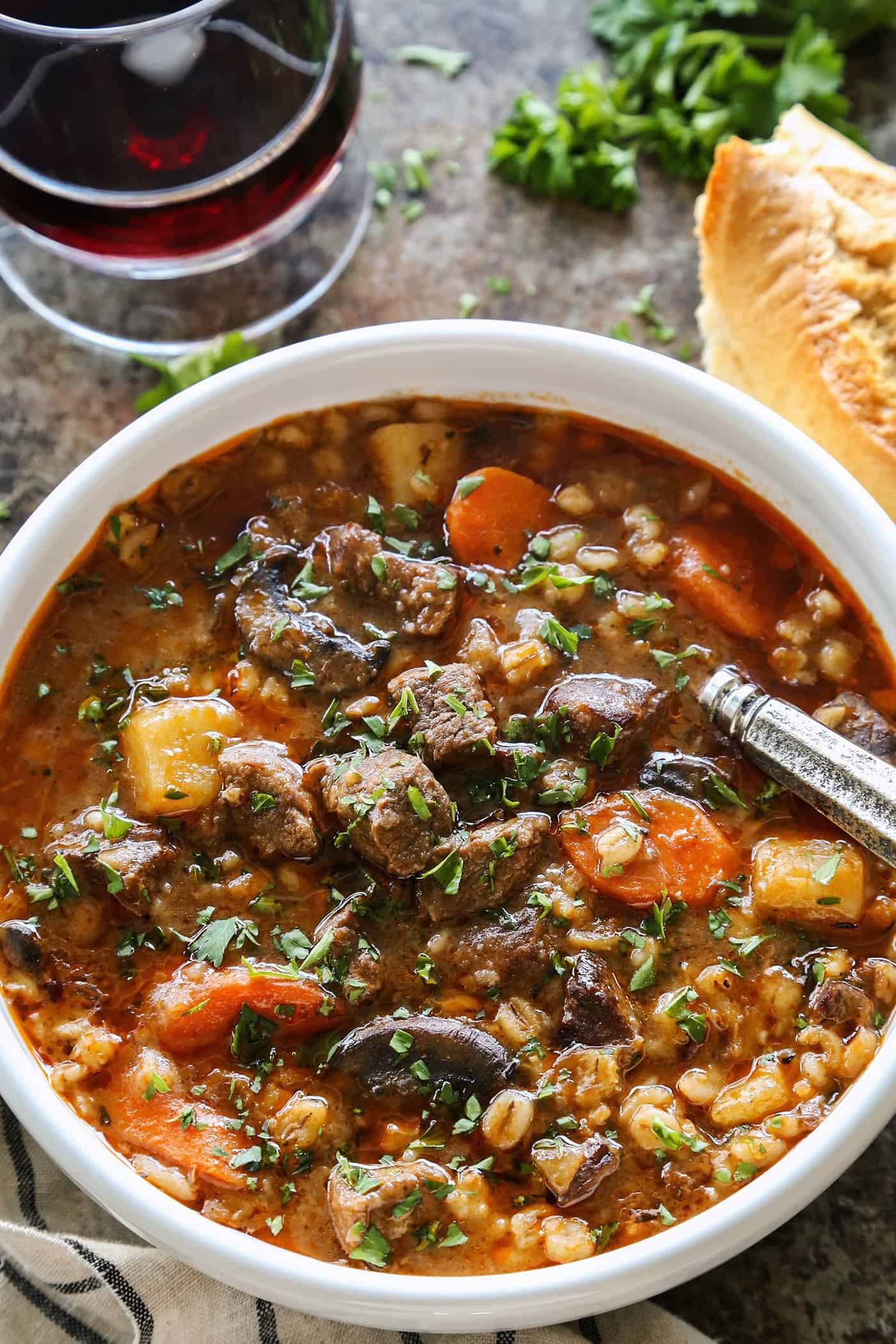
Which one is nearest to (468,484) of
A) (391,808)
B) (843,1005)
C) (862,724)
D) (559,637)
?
(559,637)

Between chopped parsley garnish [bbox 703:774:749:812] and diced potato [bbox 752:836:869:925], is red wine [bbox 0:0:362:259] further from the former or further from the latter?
diced potato [bbox 752:836:869:925]

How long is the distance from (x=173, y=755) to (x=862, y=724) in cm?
154

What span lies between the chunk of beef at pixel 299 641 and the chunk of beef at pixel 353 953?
515 mm

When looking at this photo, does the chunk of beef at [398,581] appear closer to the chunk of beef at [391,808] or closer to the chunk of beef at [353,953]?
the chunk of beef at [391,808]

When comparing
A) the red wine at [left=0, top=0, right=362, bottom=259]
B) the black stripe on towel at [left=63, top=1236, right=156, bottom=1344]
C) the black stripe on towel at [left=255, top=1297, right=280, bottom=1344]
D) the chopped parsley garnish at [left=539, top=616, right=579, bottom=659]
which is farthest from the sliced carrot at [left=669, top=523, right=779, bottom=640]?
the black stripe on towel at [left=63, top=1236, right=156, bottom=1344]

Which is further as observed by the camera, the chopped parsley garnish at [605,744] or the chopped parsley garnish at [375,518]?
the chopped parsley garnish at [375,518]

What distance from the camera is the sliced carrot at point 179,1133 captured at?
9.55ft

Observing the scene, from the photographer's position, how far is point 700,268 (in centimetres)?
400

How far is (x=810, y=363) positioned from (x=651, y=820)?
4.27 ft

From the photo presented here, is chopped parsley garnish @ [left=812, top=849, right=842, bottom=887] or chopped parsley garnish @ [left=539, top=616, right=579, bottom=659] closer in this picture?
chopped parsley garnish @ [left=812, top=849, right=842, bottom=887]

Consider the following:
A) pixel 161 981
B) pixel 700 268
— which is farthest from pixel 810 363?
pixel 161 981

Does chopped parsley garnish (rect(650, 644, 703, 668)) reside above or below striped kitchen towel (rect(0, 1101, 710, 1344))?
above

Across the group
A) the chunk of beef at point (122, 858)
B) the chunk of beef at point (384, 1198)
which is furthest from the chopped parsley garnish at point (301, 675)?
the chunk of beef at point (384, 1198)

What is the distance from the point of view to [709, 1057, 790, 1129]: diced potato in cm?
295
